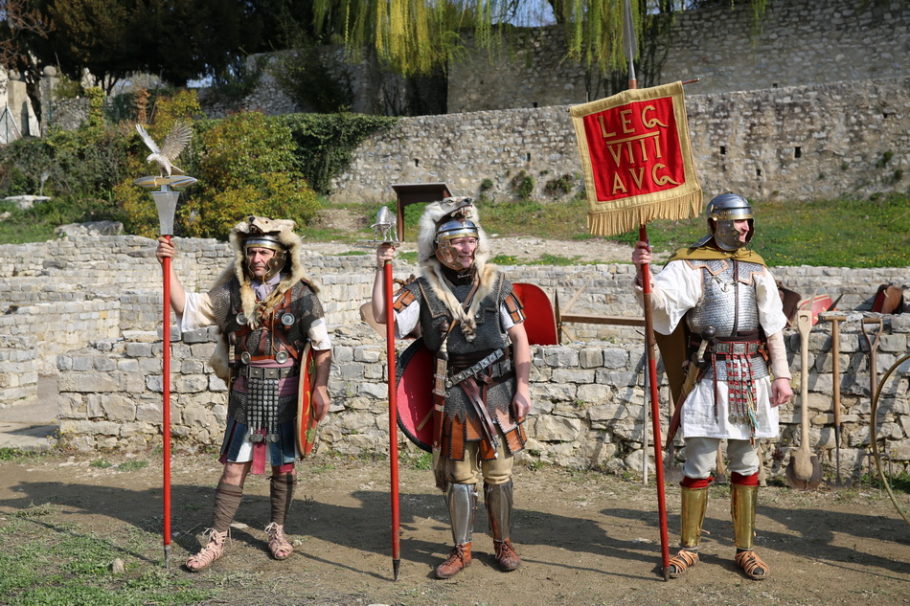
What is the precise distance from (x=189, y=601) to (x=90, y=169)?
86.5 ft

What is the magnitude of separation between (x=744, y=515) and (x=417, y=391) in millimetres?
1736

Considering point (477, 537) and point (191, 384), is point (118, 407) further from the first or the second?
point (477, 537)

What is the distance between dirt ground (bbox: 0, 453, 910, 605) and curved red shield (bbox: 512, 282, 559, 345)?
115 centimetres

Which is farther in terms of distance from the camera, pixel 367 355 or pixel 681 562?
pixel 367 355

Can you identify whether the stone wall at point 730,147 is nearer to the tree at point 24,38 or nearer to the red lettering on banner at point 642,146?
the tree at point 24,38

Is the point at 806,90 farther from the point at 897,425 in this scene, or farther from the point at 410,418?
the point at 410,418

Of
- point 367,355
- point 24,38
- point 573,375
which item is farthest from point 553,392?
point 24,38

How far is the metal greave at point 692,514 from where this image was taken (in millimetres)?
3961

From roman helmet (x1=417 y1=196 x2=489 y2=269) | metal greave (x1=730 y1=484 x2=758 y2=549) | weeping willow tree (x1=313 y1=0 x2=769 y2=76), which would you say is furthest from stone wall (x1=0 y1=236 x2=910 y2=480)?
weeping willow tree (x1=313 y1=0 x2=769 y2=76)

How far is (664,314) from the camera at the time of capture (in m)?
3.93

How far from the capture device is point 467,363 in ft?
12.8

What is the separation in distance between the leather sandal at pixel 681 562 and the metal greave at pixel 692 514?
5 cm

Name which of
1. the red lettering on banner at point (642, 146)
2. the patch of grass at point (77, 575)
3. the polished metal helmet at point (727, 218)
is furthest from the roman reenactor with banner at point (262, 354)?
the polished metal helmet at point (727, 218)

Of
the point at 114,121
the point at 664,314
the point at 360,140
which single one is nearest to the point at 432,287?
the point at 664,314
